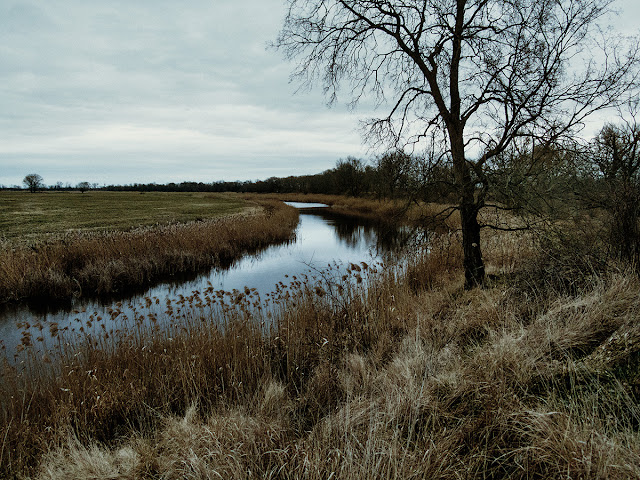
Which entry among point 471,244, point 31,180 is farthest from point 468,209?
point 31,180

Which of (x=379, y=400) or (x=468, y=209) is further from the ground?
(x=468, y=209)

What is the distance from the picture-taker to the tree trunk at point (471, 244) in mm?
5887

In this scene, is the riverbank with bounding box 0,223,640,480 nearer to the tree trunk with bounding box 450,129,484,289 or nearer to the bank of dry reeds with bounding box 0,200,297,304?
the tree trunk with bounding box 450,129,484,289

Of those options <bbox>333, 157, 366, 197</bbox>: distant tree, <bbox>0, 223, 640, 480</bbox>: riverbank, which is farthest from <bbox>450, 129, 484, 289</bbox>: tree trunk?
<bbox>333, 157, 366, 197</bbox>: distant tree

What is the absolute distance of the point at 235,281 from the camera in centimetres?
1122

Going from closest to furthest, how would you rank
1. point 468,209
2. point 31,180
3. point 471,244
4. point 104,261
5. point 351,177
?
point 468,209
point 471,244
point 104,261
point 351,177
point 31,180

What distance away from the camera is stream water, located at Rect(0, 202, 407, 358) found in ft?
20.0

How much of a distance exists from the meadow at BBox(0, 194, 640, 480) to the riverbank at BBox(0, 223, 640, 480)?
2 centimetres

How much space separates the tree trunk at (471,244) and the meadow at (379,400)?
87 cm

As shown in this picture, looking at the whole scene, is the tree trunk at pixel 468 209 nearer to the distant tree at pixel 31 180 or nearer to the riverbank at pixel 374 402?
the riverbank at pixel 374 402

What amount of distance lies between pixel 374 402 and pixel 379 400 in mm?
77

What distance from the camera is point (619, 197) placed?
4.15m

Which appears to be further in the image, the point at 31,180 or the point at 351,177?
the point at 31,180

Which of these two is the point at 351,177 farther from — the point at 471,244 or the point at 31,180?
the point at 31,180
